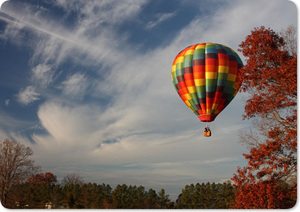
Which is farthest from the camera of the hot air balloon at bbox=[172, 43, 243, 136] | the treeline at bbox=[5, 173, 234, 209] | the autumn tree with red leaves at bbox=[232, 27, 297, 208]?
the treeline at bbox=[5, 173, 234, 209]

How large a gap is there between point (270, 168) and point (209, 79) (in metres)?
8.16

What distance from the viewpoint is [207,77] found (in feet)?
64.4

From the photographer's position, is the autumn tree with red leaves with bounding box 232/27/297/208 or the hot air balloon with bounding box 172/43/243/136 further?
the hot air balloon with bounding box 172/43/243/136

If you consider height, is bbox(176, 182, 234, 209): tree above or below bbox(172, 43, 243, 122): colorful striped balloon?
below

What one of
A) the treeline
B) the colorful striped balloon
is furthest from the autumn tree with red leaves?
the treeline

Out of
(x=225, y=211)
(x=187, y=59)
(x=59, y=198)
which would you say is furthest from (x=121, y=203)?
(x=225, y=211)

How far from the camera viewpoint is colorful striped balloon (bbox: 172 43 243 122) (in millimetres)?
19603

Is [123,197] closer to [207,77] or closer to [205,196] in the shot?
[205,196]

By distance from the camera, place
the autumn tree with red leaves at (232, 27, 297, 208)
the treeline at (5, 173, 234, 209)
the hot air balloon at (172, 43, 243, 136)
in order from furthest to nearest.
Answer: the treeline at (5, 173, 234, 209), the hot air balloon at (172, 43, 243, 136), the autumn tree with red leaves at (232, 27, 297, 208)

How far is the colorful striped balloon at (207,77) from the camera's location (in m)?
19.6

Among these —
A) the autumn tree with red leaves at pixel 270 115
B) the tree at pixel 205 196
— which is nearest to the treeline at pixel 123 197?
the tree at pixel 205 196

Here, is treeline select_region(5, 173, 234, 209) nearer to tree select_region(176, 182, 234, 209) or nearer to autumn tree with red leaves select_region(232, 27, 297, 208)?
tree select_region(176, 182, 234, 209)

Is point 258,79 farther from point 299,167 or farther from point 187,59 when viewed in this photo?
point 187,59

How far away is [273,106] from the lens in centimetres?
1308
